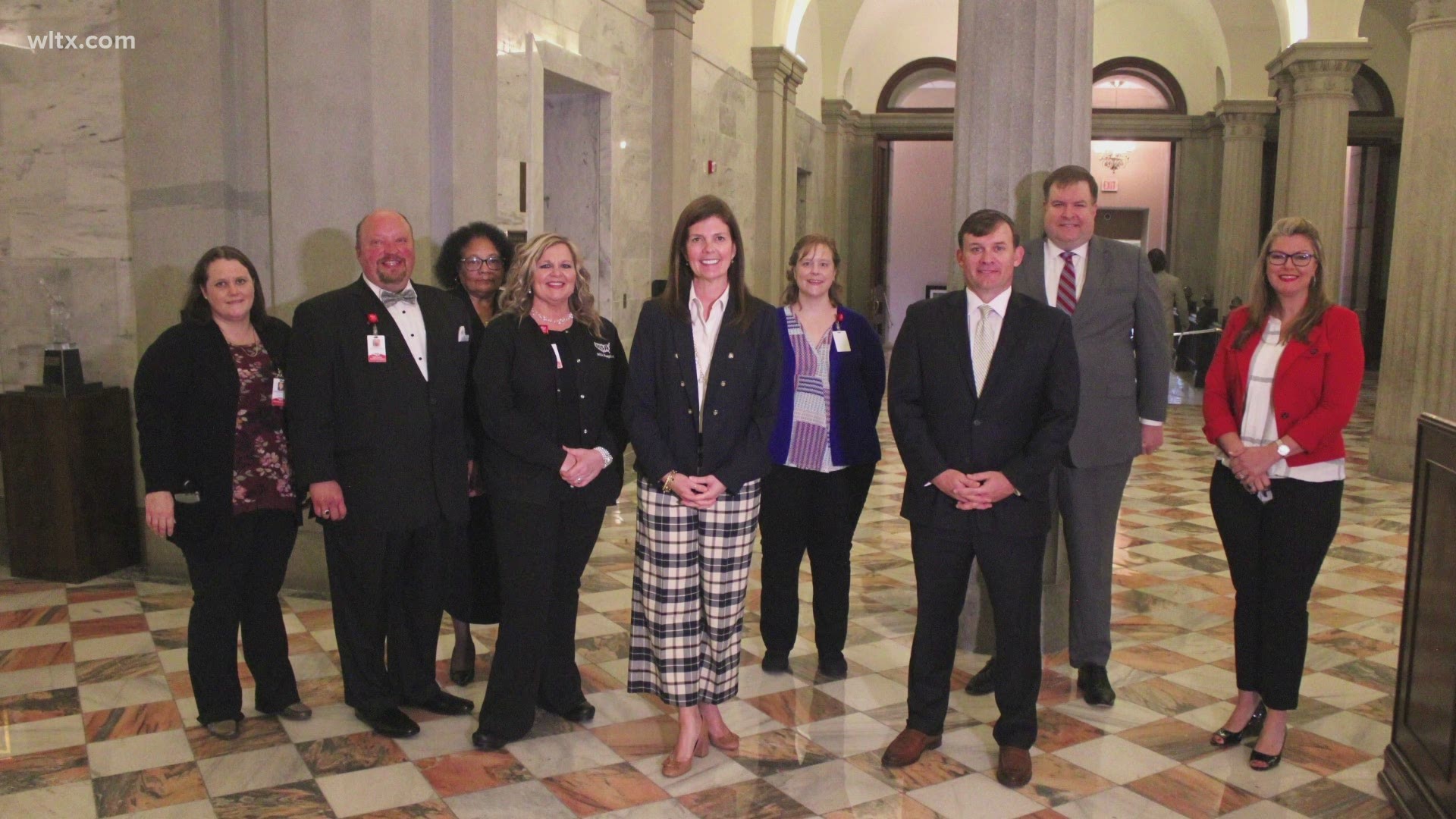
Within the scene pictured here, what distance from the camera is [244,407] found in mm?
4051

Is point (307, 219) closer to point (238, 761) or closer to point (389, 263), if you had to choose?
point (389, 263)

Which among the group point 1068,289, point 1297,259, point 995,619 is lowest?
point 995,619

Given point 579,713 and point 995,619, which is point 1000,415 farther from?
point 579,713

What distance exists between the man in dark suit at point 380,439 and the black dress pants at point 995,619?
166 cm

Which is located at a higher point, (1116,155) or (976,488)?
(1116,155)

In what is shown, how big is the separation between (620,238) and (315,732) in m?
6.70

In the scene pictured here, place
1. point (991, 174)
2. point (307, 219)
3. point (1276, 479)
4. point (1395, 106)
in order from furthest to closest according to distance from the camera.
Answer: point (1395, 106), point (307, 219), point (991, 174), point (1276, 479)

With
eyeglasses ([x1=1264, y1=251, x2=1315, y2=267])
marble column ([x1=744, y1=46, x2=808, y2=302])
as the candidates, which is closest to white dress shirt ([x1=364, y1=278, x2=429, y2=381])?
eyeglasses ([x1=1264, y1=251, x2=1315, y2=267])

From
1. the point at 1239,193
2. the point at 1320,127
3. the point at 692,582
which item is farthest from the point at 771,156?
the point at 692,582

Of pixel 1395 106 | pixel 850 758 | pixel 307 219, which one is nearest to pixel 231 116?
pixel 307 219

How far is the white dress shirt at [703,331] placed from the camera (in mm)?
3713

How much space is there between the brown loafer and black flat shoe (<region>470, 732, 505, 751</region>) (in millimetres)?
1687

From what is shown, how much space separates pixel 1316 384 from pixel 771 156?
465 inches

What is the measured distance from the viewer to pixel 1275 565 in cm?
383
